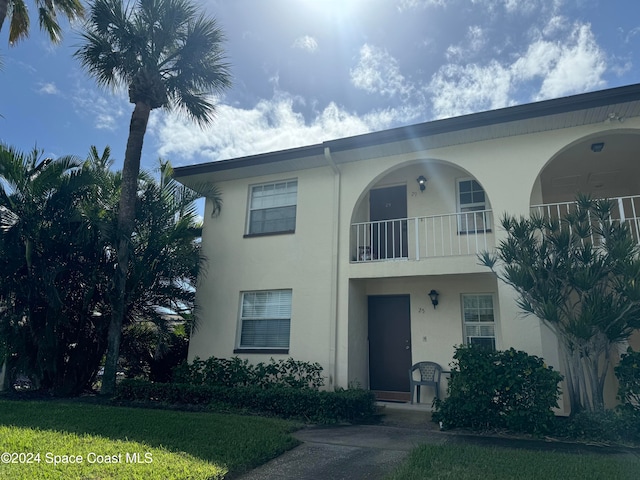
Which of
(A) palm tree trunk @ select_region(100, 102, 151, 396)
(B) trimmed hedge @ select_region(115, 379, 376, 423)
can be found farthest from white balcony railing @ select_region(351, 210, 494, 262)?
(A) palm tree trunk @ select_region(100, 102, 151, 396)

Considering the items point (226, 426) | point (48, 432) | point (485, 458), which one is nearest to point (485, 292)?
point (485, 458)

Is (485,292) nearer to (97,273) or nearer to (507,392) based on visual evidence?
(507,392)

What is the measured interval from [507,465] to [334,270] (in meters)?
5.88

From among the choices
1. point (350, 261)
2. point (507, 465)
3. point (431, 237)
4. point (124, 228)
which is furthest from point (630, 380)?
point (124, 228)

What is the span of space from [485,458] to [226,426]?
12.2 ft

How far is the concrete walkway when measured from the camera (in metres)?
5.00

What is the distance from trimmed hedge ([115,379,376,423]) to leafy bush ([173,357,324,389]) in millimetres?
582

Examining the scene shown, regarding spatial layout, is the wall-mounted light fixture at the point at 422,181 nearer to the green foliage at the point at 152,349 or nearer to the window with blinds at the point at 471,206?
the window with blinds at the point at 471,206

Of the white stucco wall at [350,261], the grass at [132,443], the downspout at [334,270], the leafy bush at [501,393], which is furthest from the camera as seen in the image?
the downspout at [334,270]

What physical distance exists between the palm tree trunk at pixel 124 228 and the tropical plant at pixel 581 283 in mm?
7984

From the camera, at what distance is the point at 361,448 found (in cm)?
610

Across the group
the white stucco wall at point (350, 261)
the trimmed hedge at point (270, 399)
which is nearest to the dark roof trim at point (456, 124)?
the white stucco wall at point (350, 261)

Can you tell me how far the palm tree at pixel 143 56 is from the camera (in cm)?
1055

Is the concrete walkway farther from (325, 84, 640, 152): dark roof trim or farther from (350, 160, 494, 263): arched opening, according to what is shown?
(325, 84, 640, 152): dark roof trim
